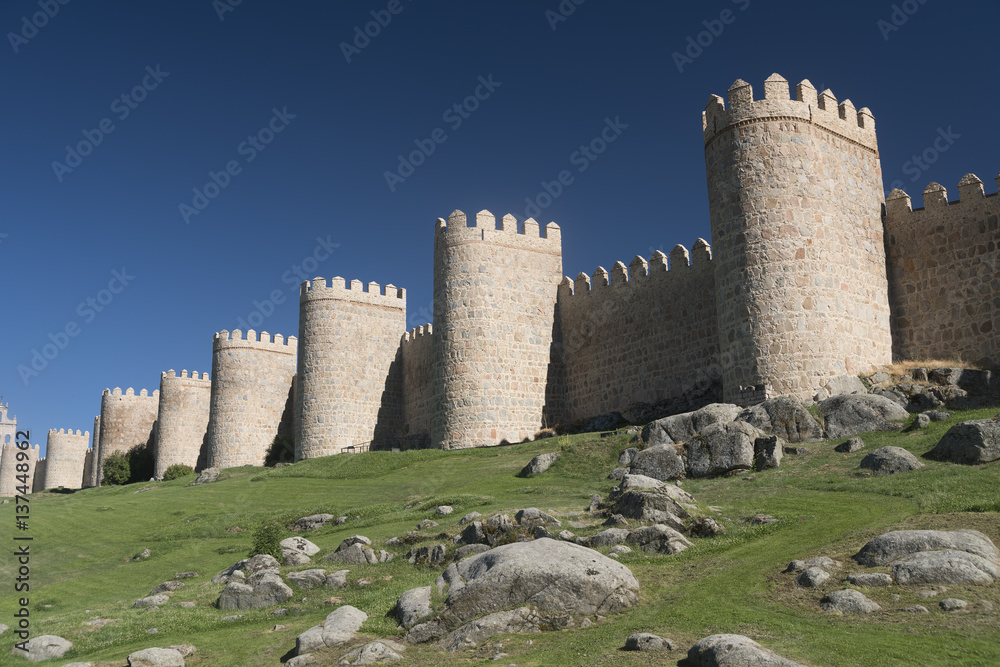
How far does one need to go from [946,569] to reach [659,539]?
3.71 m

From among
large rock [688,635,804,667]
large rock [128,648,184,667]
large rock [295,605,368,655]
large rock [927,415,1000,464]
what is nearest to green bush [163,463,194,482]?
large rock [128,648,184,667]

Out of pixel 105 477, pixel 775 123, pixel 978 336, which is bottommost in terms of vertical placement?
pixel 105 477

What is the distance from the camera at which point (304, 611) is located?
10.6 m

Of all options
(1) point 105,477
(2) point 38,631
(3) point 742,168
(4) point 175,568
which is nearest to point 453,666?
(2) point 38,631

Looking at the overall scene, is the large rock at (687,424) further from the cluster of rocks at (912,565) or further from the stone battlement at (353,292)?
the stone battlement at (353,292)

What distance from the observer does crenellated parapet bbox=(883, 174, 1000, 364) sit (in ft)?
69.1

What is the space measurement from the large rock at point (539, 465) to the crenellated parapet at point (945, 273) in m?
10.1

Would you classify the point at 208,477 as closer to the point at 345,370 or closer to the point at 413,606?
the point at 345,370

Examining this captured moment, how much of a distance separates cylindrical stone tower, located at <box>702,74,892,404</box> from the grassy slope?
3.99 m

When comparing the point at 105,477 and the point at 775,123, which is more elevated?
the point at 775,123

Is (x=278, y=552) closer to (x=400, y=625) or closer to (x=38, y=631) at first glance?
(x=38, y=631)

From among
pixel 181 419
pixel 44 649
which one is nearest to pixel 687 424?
pixel 44 649

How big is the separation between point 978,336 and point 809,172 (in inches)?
237

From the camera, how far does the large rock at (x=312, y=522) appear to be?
58.2 feet
